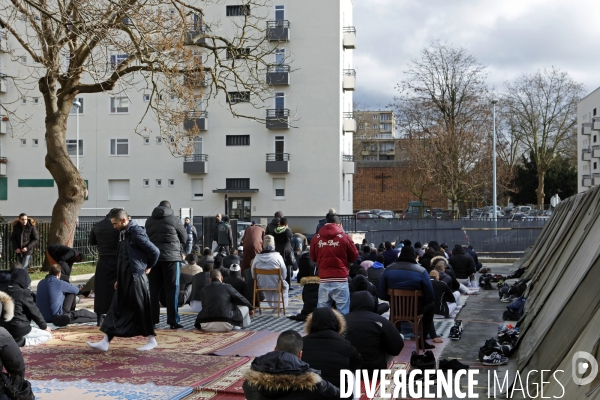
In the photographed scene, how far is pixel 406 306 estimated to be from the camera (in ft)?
35.1

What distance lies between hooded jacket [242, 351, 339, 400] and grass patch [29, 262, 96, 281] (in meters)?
17.8

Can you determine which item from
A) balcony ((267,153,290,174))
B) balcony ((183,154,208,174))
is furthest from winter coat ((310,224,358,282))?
balcony ((183,154,208,174))

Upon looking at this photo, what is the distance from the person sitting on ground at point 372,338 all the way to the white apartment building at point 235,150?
40653mm

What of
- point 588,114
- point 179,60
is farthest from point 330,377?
point 588,114

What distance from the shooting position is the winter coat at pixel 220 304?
12.4 m

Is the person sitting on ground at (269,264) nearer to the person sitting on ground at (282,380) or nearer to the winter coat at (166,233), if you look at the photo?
the winter coat at (166,233)

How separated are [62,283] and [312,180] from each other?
36388 mm

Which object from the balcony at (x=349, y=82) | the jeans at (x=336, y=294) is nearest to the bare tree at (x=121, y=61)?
the jeans at (x=336, y=294)

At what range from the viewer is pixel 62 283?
1289 centimetres

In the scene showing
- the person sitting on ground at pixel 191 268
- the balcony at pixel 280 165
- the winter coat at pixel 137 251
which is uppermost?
the balcony at pixel 280 165

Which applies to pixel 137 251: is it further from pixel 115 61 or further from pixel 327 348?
pixel 115 61

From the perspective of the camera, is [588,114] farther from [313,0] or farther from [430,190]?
[313,0]

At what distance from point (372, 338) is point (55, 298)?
286 inches

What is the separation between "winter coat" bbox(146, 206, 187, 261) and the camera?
12055 mm
